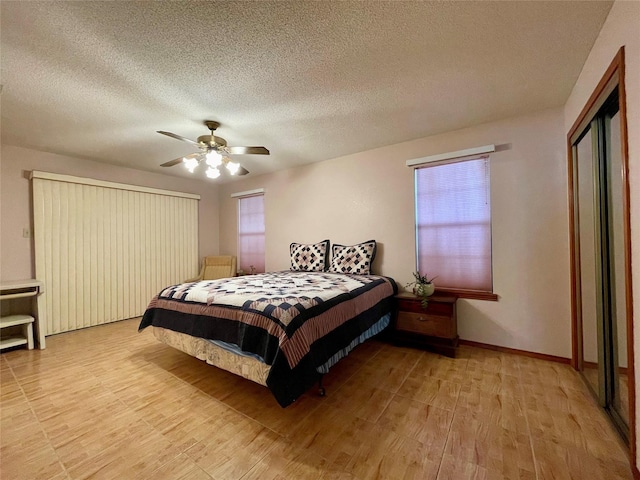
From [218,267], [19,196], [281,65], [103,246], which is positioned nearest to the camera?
[281,65]

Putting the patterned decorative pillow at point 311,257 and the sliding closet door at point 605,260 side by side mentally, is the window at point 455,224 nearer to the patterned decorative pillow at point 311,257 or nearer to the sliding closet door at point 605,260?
the sliding closet door at point 605,260

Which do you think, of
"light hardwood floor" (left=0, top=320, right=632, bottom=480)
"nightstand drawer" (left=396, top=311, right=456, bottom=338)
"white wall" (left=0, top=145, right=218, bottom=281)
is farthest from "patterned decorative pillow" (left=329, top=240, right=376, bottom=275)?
"white wall" (left=0, top=145, right=218, bottom=281)

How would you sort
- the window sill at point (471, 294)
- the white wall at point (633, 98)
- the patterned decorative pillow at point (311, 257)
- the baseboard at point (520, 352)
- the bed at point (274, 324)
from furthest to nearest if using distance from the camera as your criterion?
the patterned decorative pillow at point (311, 257)
the window sill at point (471, 294)
the baseboard at point (520, 352)
the bed at point (274, 324)
the white wall at point (633, 98)

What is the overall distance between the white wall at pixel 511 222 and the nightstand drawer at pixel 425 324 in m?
0.43

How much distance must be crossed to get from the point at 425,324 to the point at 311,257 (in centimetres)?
174

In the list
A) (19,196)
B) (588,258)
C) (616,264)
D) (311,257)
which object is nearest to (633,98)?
(616,264)

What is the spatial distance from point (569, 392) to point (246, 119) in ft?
11.6

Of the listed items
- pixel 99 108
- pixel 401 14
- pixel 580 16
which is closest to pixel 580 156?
pixel 580 16

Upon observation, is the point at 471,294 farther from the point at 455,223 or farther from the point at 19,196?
the point at 19,196

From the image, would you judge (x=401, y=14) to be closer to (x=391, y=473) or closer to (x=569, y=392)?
(x=391, y=473)

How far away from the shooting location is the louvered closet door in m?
3.24

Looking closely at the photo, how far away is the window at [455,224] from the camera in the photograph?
8.94 feet

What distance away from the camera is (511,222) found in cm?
258

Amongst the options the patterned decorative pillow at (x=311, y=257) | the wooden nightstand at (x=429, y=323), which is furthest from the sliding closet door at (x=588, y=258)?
the patterned decorative pillow at (x=311, y=257)
